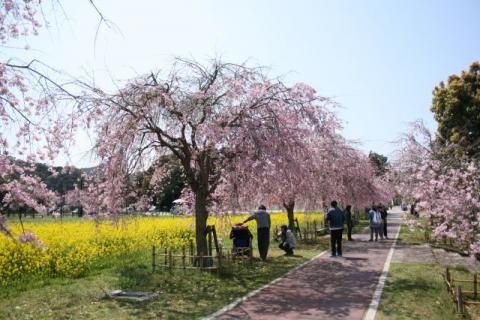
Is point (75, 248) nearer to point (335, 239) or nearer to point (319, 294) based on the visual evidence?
point (335, 239)

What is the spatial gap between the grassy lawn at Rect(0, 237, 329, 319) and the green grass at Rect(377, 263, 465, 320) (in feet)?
9.48

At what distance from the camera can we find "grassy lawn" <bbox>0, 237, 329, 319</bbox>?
8289mm

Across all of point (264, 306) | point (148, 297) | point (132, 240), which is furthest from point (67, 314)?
point (132, 240)

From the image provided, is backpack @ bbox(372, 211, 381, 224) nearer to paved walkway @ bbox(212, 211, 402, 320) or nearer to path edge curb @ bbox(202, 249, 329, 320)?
paved walkway @ bbox(212, 211, 402, 320)

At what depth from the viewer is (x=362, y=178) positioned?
98.7 feet

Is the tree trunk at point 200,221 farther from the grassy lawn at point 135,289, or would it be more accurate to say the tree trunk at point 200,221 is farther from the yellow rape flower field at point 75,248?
the yellow rape flower field at point 75,248

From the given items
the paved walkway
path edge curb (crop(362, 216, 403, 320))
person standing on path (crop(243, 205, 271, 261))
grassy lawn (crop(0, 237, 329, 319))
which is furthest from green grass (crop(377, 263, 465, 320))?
person standing on path (crop(243, 205, 271, 261))

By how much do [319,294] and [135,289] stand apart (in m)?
4.05

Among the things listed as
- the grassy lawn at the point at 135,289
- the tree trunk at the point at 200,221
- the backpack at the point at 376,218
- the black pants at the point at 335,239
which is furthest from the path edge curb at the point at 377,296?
the backpack at the point at 376,218

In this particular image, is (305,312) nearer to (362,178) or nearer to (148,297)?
(148,297)

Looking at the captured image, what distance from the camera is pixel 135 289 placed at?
33.8 feet

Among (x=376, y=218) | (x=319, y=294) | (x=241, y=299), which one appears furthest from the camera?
(x=376, y=218)

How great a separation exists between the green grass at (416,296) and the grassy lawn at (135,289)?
2888 mm

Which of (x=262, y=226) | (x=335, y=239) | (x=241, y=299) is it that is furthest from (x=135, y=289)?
(x=335, y=239)
